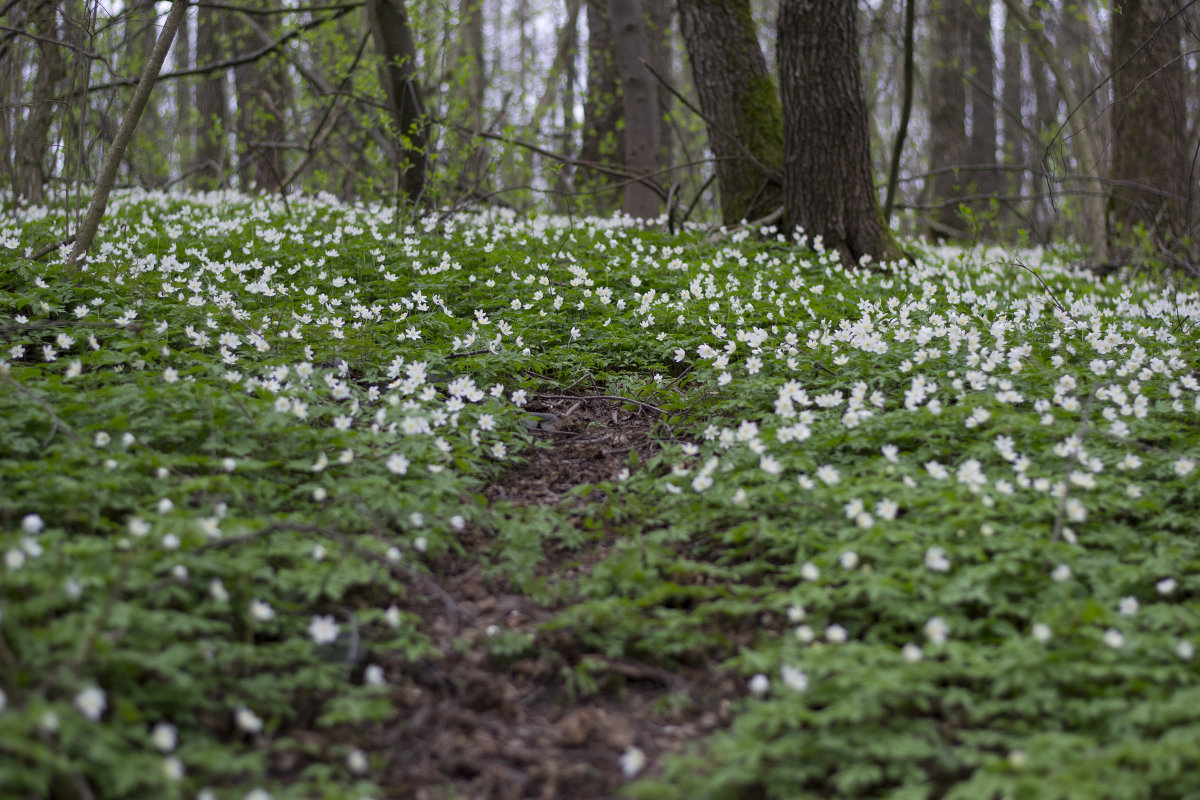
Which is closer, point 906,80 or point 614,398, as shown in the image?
point 614,398

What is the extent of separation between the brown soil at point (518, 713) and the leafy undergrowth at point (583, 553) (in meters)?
0.01

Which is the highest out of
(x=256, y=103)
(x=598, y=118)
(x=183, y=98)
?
(x=183, y=98)

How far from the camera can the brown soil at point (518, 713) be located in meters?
2.54

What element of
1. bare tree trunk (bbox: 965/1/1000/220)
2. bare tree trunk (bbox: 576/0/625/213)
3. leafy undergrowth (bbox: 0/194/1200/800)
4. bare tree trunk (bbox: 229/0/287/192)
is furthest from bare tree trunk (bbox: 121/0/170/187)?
bare tree trunk (bbox: 965/1/1000/220)

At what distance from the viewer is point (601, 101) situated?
14023mm

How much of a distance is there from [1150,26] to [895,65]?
1328 cm

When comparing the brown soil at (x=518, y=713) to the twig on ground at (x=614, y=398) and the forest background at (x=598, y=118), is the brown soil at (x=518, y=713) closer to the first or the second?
the twig on ground at (x=614, y=398)

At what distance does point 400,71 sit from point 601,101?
5512mm

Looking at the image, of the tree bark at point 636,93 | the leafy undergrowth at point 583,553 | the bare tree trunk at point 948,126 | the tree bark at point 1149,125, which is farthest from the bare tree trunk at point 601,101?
the leafy undergrowth at point 583,553

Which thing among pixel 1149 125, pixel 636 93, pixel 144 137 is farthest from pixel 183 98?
pixel 1149 125

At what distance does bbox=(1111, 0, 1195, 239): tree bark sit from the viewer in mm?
9781

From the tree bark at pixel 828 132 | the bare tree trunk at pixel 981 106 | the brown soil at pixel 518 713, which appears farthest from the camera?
the bare tree trunk at pixel 981 106

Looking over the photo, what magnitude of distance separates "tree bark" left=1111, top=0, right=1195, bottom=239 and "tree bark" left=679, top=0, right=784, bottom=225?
14.0ft

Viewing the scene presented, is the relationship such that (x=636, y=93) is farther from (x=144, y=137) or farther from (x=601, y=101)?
(x=144, y=137)
